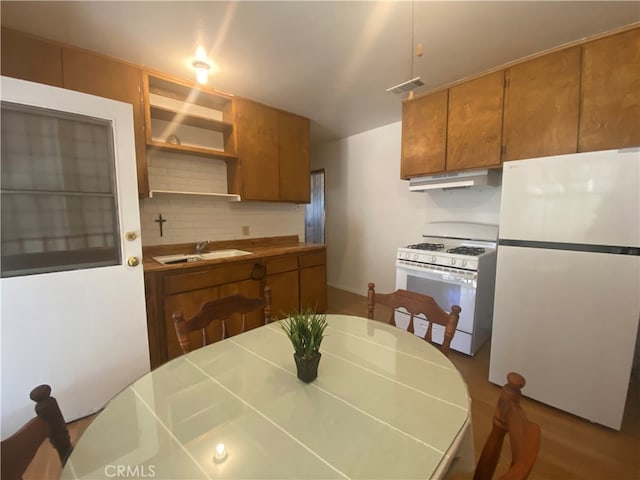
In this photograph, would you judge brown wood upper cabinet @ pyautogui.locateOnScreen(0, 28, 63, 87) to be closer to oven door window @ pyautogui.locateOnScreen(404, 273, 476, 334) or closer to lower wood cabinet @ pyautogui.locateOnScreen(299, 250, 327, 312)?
lower wood cabinet @ pyautogui.locateOnScreen(299, 250, 327, 312)

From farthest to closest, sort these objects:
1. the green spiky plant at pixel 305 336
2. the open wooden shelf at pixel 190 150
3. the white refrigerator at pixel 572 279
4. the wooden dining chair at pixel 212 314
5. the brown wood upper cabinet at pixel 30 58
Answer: the open wooden shelf at pixel 190 150 → the brown wood upper cabinet at pixel 30 58 → the white refrigerator at pixel 572 279 → the wooden dining chair at pixel 212 314 → the green spiky plant at pixel 305 336

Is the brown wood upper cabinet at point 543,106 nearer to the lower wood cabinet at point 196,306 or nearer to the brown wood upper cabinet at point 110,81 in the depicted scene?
the lower wood cabinet at point 196,306

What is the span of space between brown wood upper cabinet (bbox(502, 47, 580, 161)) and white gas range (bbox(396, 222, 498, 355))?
2.82 ft

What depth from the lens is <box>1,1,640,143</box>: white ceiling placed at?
158cm

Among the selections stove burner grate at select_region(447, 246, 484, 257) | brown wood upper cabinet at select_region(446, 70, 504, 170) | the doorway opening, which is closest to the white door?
brown wood upper cabinet at select_region(446, 70, 504, 170)

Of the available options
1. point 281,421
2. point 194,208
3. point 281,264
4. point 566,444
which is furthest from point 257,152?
point 566,444

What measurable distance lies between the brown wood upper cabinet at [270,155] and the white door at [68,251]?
1172 mm

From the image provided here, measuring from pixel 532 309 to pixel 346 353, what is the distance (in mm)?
1447

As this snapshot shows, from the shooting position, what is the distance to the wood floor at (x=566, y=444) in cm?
139

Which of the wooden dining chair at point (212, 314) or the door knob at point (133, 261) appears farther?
the door knob at point (133, 261)

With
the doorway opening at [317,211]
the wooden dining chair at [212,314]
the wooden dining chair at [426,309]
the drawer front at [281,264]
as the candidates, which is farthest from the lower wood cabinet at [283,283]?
the doorway opening at [317,211]

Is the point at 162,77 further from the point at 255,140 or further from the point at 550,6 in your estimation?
the point at 550,6

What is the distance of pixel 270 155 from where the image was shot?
3014 mm

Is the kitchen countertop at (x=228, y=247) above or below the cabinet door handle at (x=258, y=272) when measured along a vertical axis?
above
